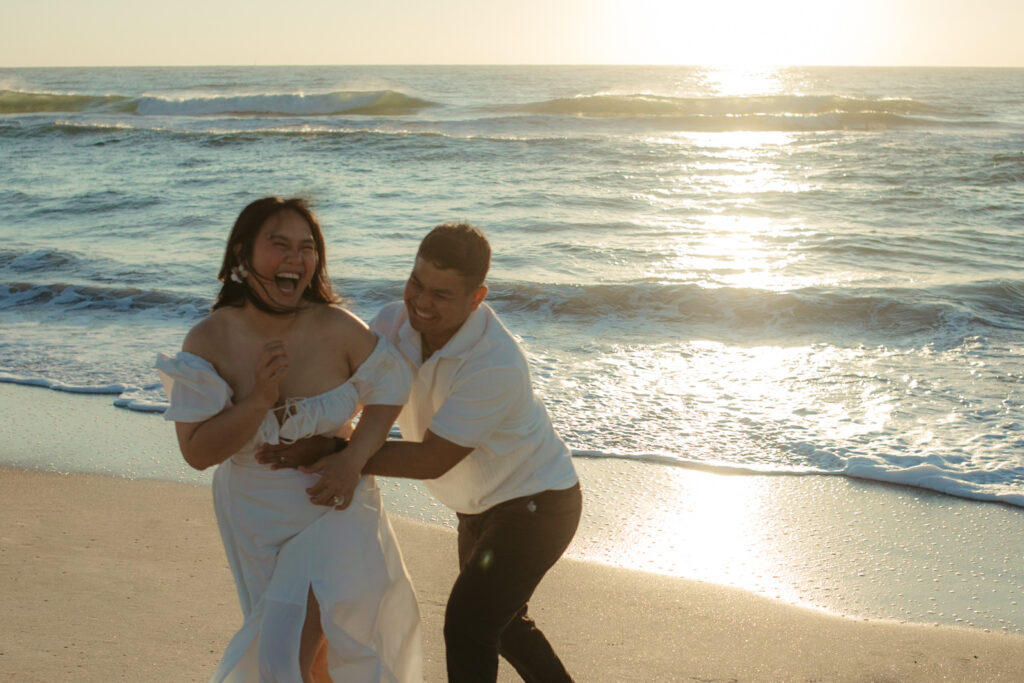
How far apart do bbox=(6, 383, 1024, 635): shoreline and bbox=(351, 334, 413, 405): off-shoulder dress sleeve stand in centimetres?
213

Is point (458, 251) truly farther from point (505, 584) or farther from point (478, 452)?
point (505, 584)

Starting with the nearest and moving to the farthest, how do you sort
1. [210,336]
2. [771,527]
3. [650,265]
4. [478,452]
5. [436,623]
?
[210,336] < [478,452] < [436,623] < [771,527] < [650,265]

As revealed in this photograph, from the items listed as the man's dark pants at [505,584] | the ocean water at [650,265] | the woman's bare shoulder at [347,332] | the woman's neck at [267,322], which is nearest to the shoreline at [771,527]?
the ocean water at [650,265]

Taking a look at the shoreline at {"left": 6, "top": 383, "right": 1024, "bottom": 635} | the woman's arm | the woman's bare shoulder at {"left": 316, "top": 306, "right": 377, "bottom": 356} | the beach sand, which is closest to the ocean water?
the shoreline at {"left": 6, "top": 383, "right": 1024, "bottom": 635}

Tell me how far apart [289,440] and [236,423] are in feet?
0.58

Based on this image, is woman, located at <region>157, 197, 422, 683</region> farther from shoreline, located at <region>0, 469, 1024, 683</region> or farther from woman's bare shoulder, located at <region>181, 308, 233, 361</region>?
shoreline, located at <region>0, 469, 1024, 683</region>

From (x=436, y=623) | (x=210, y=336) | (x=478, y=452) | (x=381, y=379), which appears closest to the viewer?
(x=210, y=336)

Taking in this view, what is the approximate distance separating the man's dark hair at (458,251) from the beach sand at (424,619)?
1582mm

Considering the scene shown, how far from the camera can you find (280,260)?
7.68 ft

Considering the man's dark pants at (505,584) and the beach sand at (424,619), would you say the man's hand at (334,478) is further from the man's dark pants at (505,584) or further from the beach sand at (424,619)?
the beach sand at (424,619)

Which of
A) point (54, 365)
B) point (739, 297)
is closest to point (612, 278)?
point (739, 297)

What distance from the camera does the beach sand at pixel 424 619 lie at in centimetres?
333

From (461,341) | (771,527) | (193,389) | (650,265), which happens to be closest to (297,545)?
(193,389)

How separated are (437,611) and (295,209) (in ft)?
6.62
